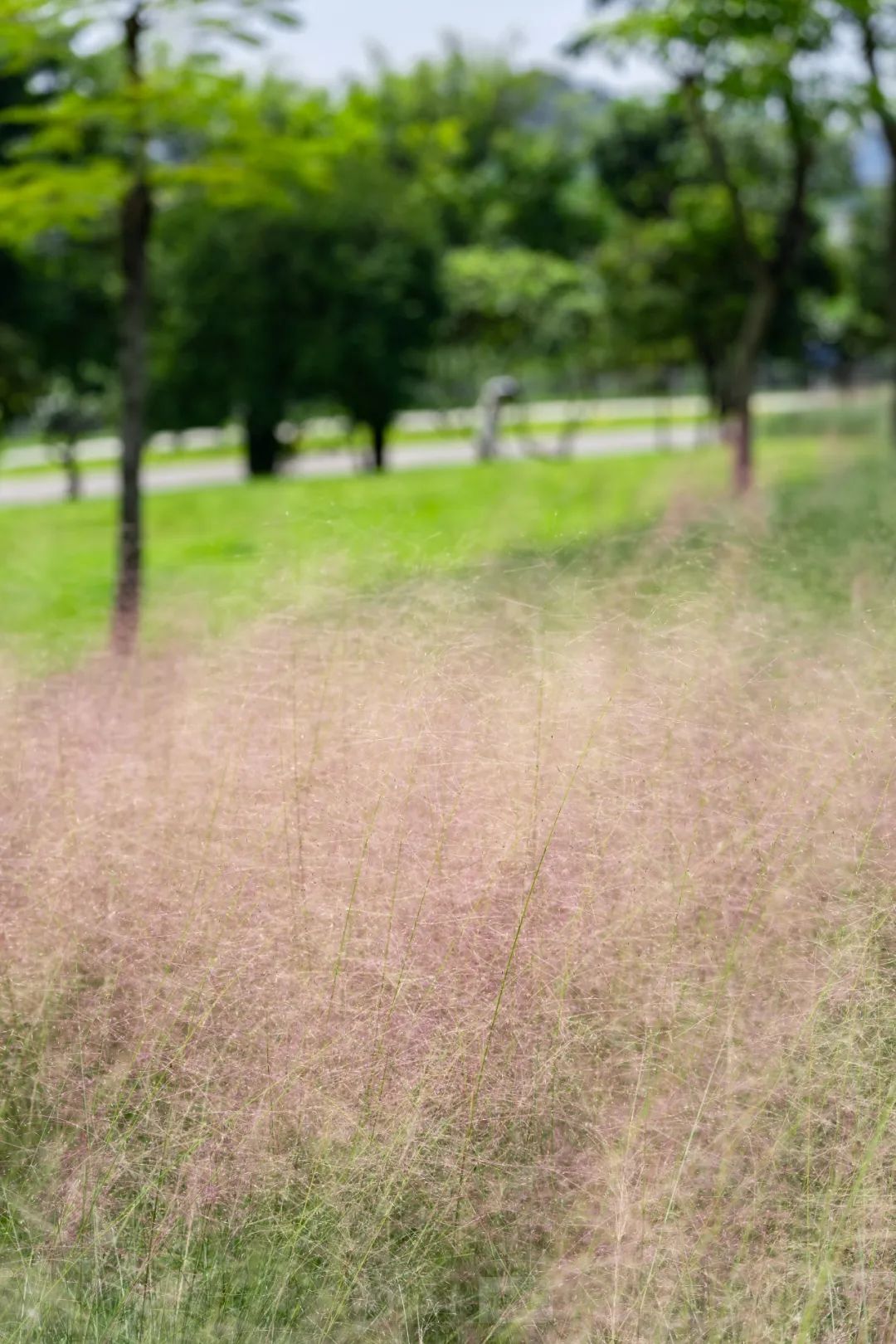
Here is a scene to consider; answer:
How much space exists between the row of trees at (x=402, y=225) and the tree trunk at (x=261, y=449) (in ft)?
0.21

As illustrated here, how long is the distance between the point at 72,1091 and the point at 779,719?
58.9 inches

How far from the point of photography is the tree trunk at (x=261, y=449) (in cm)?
2889

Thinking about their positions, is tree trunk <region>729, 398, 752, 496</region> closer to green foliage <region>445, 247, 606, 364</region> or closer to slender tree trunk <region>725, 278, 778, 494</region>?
slender tree trunk <region>725, 278, 778, 494</region>

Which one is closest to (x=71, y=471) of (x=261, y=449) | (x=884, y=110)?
(x=261, y=449)

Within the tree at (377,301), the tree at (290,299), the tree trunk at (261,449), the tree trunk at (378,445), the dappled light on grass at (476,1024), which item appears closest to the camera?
the dappled light on grass at (476,1024)

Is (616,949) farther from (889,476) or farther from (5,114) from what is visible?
(889,476)

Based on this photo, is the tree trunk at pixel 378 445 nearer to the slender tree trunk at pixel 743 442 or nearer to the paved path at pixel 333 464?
the paved path at pixel 333 464

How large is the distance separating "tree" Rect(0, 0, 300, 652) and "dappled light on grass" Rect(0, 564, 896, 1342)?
12.8 ft

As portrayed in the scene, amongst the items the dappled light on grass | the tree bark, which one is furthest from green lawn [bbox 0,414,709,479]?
the dappled light on grass

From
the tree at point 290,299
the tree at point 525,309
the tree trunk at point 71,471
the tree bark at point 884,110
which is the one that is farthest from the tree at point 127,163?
the tree at point 525,309

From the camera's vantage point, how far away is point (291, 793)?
268 cm

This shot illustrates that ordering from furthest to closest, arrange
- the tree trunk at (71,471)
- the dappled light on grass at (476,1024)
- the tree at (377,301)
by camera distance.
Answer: the tree at (377,301)
the tree trunk at (71,471)
the dappled light on grass at (476,1024)

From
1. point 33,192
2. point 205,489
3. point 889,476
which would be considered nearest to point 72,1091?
point 33,192

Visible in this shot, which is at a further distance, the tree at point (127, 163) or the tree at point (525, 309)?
the tree at point (525, 309)
